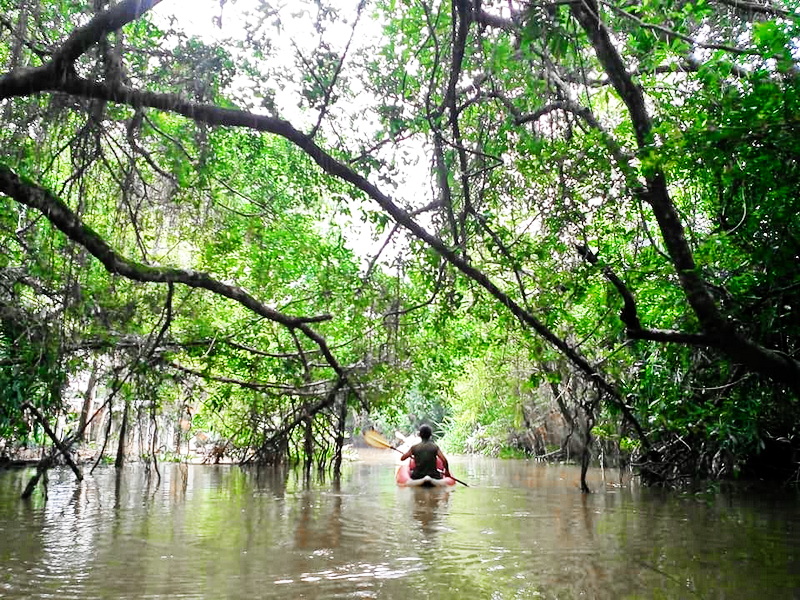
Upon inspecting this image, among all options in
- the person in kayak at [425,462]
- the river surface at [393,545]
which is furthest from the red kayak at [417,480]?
the river surface at [393,545]

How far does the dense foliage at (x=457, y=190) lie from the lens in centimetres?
504

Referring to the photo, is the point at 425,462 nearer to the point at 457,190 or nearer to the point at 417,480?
the point at 417,480

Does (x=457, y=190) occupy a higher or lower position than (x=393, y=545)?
higher

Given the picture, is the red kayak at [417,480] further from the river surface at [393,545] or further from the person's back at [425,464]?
the river surface at [393,545]

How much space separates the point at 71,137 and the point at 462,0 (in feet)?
11.9

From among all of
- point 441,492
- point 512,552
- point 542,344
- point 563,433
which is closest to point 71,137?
point 512,552

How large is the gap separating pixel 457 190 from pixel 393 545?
10.2ft

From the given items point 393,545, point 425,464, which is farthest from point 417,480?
point 393,545

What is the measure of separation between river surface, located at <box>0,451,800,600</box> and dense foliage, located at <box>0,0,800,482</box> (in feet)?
4.08

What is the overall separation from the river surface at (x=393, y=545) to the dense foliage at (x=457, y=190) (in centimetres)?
A: 124

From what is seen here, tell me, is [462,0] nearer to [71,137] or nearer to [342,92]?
[342,92]

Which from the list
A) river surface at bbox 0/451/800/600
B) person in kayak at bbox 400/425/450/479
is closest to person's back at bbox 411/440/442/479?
person in kayak at bbox 400/425/450/479

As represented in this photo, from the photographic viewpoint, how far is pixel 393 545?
534cm

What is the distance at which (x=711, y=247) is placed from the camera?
21.4 ft
